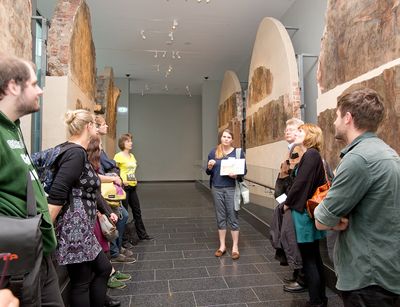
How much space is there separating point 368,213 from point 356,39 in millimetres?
3319

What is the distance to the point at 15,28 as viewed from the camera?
334 centimetres

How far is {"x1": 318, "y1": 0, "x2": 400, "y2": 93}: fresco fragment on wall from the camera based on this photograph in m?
3.55

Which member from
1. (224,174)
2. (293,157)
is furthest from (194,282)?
(293,157)

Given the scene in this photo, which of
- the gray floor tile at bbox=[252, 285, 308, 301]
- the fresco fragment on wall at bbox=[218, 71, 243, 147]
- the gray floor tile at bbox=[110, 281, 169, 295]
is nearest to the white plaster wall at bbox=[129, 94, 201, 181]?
the fresco fragment on wall at bbox=[218, 71, 243, 147]

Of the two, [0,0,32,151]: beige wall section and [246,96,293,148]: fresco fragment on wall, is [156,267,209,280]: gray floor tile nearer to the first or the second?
[0,0,32,151]: beige wall section

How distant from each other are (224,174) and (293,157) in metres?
1.51

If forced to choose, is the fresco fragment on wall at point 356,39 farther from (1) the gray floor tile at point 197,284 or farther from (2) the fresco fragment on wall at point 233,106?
(2) the fresco fragment on wall at point 233,106

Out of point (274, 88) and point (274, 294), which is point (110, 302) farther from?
point (274, 88)

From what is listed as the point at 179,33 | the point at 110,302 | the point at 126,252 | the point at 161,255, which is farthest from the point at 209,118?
the point at 110,302

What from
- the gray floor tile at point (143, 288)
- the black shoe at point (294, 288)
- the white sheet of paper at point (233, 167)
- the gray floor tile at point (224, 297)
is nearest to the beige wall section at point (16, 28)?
the gray floor tile at point (143, 288)

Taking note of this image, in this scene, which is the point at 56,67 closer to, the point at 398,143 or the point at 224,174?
the point at 224,174

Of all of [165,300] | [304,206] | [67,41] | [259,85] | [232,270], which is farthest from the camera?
[259,85]

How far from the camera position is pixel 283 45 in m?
7.08

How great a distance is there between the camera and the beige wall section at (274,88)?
270 inches
